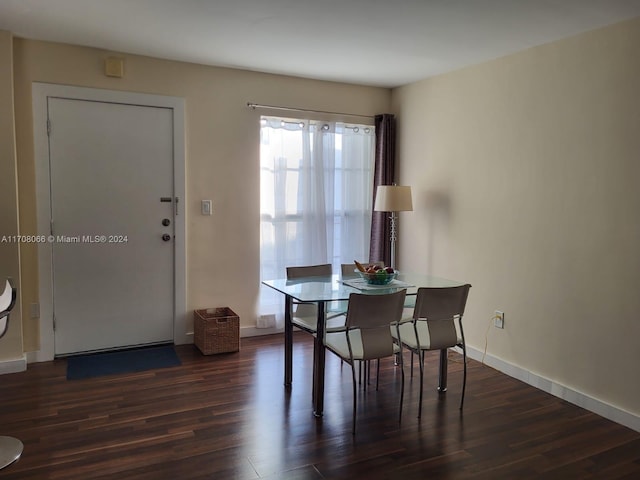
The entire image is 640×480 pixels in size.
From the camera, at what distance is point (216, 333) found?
4148 mm

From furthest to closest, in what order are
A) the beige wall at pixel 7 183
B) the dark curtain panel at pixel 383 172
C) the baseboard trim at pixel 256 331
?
1. the dark curtain panel at pixel 383 172
2. the baseboard trim at pixel 256 331
3. the beige wall at pixel 7 183

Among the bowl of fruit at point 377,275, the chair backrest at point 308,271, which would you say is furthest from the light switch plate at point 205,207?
the bowl of fruit at point 377,275

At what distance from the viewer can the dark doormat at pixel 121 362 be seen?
147 inches

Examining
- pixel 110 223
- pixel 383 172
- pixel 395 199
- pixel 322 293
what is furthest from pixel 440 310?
pixel 110 223

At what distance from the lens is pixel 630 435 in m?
2.92

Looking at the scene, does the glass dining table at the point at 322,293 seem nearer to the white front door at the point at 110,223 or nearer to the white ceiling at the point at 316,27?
the white front door at the point at 110,223

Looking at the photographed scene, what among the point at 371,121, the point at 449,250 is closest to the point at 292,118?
the point at 371,121

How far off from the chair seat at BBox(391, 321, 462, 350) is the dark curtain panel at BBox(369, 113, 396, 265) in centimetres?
166

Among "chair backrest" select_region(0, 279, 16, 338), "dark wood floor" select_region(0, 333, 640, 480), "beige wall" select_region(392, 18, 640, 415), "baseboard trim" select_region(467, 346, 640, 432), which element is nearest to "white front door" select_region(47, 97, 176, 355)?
"dark wood floor" select_region(0, 333, 640, 480)

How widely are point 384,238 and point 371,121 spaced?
1206 mm

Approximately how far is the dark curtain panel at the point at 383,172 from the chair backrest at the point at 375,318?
2142 mm

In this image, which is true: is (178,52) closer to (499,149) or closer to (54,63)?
(54,63)

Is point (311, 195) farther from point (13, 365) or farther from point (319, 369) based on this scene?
point (13, 365)

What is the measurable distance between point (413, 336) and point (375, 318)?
0.48 m
